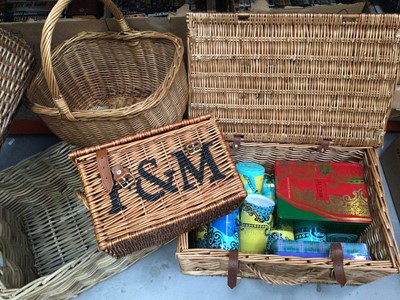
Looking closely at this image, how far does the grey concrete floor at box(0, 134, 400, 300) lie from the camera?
1.23 m

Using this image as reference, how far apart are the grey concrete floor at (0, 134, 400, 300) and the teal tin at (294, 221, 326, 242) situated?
18 cm

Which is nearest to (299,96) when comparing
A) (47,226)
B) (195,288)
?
(195,288)

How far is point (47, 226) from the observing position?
1.35 m

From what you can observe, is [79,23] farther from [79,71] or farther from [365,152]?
[365,152]

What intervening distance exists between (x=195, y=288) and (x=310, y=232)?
0.41m

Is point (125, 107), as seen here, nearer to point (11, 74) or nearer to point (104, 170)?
point (104, 170)

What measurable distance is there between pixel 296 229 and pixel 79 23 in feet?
3.28

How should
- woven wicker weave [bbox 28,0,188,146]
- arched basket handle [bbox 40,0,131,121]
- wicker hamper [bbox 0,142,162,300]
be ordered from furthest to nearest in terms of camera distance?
wicker hamper [bbox 0,142,162,300] → woven wicker weave [bbox 28,0,188,146] → arched basket handle [bbox 40,0,131,121]

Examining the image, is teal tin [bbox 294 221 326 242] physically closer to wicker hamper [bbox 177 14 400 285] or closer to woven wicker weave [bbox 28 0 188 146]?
wicker hamper [bbox 177 14 400 285]

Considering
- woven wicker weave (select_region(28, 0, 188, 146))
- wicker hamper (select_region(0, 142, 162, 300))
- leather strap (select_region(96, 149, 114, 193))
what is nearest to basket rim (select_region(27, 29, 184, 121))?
woven wicker weave (select_region(28, 0, 188, 146))

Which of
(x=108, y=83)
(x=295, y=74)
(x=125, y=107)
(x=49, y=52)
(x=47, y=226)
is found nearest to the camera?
(x=49, y=52)

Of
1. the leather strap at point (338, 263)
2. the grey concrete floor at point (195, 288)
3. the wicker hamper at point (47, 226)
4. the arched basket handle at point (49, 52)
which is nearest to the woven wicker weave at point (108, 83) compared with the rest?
the arched basket handle at point (49, 52)

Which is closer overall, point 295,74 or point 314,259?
point 314,259

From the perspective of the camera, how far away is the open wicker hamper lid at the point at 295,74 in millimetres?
1088
